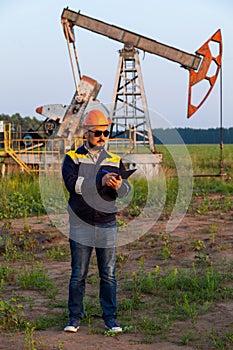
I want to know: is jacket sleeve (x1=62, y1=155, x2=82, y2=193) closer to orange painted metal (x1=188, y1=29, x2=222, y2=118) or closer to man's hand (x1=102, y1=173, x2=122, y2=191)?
man's hand (x1=102, y1=173, x2=122, y2=191)

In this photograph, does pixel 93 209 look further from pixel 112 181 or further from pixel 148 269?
pixel 148 269

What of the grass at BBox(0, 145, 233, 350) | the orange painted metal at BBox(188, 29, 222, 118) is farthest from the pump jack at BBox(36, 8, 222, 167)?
the grass at BBox(0, 145, 233, 350)

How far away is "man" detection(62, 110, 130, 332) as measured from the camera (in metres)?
4.91

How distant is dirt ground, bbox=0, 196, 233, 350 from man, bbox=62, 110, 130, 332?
0.70ft

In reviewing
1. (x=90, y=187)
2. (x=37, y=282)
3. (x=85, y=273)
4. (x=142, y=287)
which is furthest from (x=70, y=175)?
(x=37, y=282)

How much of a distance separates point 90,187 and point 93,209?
201 mm

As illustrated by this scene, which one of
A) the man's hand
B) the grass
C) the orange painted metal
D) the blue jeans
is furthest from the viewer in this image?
the orange painted metal

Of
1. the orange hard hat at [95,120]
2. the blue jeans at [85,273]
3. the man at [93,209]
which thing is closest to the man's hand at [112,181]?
the man at [93,209]

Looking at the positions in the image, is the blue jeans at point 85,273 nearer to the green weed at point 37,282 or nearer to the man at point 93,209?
the man at point 93,209

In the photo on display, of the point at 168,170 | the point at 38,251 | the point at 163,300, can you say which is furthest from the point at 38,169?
the point at 163,300

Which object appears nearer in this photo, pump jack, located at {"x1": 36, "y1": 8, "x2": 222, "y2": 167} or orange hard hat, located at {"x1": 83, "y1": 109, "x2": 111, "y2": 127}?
orange hard hat, located at {"x1": 83, "y1": 109, "x2": 111, "y2": 127}

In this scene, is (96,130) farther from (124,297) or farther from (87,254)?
(124,297)

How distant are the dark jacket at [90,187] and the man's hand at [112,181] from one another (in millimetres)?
73

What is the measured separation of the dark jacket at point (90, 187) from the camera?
16.0 ft
